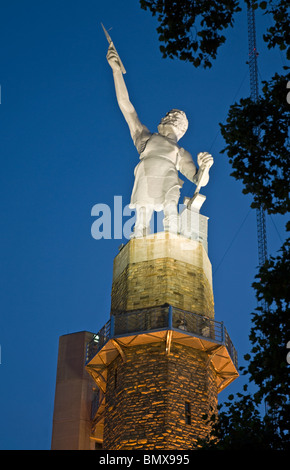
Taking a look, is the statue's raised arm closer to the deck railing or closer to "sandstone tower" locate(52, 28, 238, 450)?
"sandstone tower" locate(52, 28, 238, 450)

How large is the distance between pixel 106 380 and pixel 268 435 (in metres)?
14.0

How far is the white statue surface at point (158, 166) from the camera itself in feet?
107

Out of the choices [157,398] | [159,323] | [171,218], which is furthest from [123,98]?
[157,398]

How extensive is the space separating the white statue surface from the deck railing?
390cm

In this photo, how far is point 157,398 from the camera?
92.1 feet

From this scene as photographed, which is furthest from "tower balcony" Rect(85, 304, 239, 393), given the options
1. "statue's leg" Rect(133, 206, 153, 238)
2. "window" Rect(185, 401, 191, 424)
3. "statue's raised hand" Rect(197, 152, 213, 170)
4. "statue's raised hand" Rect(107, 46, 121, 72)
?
"statue's raised hand" Rect(107, 46, 121, 72)

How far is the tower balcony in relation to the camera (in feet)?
94.9

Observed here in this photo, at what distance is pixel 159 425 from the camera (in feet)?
90.2

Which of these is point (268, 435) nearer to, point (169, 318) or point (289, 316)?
point (289, 316)

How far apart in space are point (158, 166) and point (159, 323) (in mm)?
6883

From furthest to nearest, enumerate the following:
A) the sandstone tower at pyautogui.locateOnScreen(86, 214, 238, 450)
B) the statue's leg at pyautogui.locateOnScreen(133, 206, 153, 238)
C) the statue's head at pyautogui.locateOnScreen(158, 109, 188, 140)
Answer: the statue's head at pyautogui.locateOnScreen(158, 109, 188, 140) → the statue's leg at pyautogui.locateOnScreen(133, 206, 153, 238) → the sandstone tower at pyautogui.locateOnScreen(86, 214, 238, 450)

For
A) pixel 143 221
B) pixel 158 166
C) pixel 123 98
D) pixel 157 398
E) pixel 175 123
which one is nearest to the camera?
pixel 157 398

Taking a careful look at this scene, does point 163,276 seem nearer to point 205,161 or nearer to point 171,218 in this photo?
point 171,218
